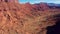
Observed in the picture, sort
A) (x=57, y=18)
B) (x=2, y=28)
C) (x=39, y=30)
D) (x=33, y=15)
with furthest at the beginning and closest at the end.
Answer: (x=33, y=15)
(x=57, y=18)
(x=39, y=30)
(x=2, y=28)

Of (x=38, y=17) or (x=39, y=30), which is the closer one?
(x=39, y=30)

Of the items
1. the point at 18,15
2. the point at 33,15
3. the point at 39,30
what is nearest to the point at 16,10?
the point at 18,15

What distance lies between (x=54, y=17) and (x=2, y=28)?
59.4 inches

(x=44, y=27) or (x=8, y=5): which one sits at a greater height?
(x=8, y=5)

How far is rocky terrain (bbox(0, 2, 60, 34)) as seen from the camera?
13.0ft

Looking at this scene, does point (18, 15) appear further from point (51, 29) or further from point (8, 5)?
point (51, 29)

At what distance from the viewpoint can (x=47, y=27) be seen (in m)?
4.18

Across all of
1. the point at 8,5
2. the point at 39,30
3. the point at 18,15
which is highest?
the point at 8,5

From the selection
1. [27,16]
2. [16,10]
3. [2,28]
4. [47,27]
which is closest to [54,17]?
[47,27]

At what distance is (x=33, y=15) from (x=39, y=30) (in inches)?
29.7

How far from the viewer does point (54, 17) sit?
4.52 metres

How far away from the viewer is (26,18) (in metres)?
4.54

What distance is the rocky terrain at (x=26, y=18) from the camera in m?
3.95

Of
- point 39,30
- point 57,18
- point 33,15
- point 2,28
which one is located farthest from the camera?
point 33,15
